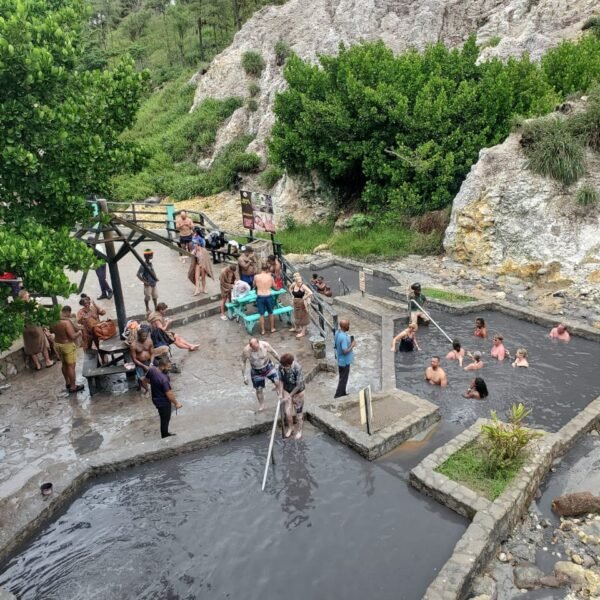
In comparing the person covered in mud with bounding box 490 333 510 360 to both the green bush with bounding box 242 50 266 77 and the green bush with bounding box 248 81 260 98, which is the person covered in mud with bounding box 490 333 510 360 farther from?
the green bush with bounding box 242 50 266 77

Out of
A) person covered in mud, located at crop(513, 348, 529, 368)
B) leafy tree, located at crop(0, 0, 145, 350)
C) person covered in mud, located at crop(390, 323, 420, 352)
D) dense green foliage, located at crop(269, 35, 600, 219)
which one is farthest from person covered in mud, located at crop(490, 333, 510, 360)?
dense green foliage, located at crop(269, 35, 600, 219)

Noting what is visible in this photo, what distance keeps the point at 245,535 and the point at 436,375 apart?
5.71m

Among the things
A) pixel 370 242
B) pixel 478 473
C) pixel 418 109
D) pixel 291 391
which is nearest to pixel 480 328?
pixel 478 473

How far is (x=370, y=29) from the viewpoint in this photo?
33406 millimetres

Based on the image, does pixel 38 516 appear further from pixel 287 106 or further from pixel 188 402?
pixel 287 106

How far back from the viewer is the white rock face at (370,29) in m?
26.3

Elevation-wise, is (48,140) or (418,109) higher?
(418,109)

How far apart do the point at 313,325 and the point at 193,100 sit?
34.0 metres

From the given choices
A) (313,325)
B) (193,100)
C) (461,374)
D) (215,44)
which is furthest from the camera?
(215,44)

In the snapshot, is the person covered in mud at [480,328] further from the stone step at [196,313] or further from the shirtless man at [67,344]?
the shirtless man at [67,344]

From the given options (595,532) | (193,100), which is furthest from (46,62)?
(193,100)

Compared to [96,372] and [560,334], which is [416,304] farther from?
[96,372]

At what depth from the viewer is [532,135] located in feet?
57.5

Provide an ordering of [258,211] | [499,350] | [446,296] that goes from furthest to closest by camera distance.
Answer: [258,211] < [446,296] < [499,350]
